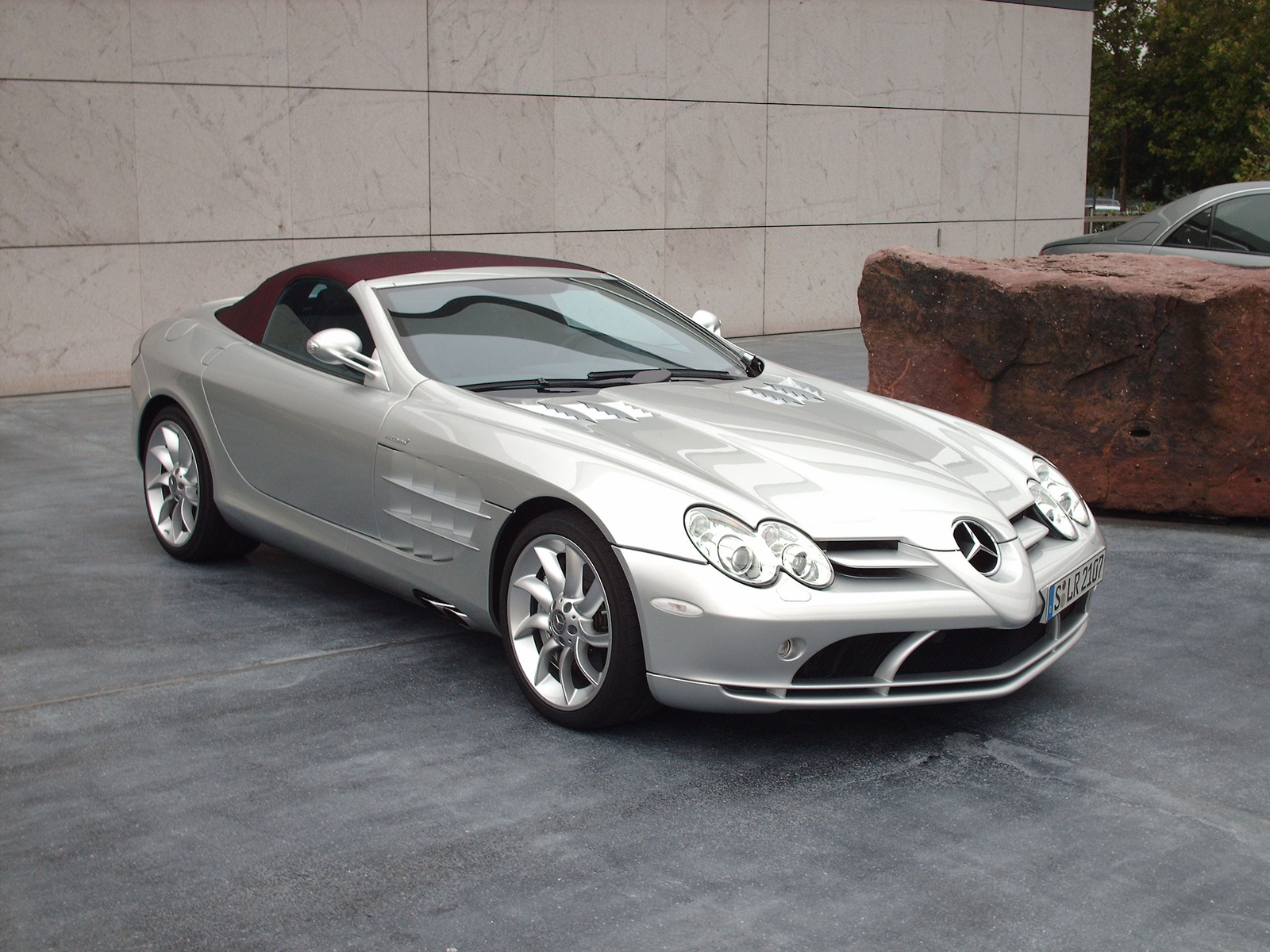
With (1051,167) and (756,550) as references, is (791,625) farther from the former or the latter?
(1051,167)

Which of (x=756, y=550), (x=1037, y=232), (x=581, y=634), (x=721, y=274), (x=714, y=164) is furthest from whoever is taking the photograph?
(x=1037, y=232)

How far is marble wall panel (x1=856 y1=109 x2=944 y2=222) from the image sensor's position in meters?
15.2

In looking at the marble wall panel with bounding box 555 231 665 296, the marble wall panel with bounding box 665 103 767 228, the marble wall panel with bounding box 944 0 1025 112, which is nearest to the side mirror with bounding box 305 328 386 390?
the marble wall panel with bounding box 555 231 665 296

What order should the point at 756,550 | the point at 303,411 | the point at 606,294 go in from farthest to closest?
the point at 606,294 → the point at 303,411 → the point at 756,550

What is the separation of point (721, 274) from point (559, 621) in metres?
10.5

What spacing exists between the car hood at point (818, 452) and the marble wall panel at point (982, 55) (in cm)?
Result: 1204

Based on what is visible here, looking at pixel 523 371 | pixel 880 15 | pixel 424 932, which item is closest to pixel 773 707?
pixel 424 932

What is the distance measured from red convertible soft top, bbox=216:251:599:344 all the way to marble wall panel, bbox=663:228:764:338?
801 centimetres

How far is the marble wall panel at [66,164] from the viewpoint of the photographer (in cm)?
998

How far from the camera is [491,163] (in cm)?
1228

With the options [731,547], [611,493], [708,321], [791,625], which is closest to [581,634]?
[611,493]

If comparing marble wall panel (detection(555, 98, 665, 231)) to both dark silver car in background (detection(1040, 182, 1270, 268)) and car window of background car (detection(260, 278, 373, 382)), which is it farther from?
car window of background car (detection(260, 278, 373, 382))

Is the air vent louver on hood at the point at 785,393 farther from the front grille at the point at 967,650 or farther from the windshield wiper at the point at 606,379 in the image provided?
the front grille at the point at 967,650

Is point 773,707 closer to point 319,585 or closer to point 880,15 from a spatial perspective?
point 319,585
